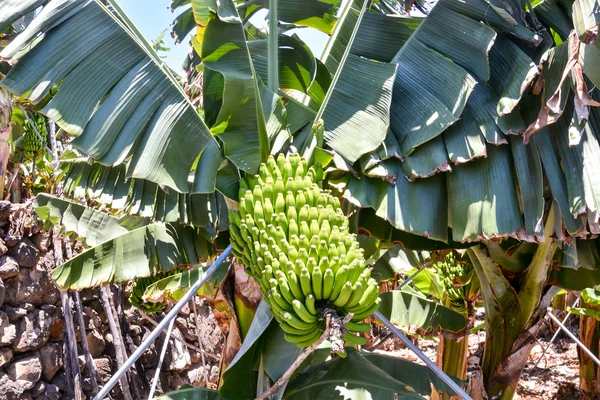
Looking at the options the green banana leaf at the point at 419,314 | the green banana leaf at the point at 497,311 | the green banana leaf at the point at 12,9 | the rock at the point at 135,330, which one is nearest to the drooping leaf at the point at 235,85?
the green banana leaf at the point at 12,9

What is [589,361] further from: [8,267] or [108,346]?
[8,267]

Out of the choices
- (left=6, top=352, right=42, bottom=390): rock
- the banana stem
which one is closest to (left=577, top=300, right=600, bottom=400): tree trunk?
the banana stem

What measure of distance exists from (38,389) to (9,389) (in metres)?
0.29

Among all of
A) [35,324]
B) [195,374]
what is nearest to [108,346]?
[35,324]

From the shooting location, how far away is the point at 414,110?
6.76 ft

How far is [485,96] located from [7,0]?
1726 millimetres

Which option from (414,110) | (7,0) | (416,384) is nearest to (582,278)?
(416,384)

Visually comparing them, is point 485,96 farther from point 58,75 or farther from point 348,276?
point 58,75

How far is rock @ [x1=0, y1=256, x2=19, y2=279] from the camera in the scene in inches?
167

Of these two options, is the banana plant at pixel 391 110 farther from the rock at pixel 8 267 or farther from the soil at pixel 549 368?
the soil at pixel 549 368

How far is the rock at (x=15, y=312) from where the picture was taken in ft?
14.1

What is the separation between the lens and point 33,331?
4.46 m

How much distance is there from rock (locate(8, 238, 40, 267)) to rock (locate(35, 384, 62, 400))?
1082 mm

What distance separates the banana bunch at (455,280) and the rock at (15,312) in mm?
3438
